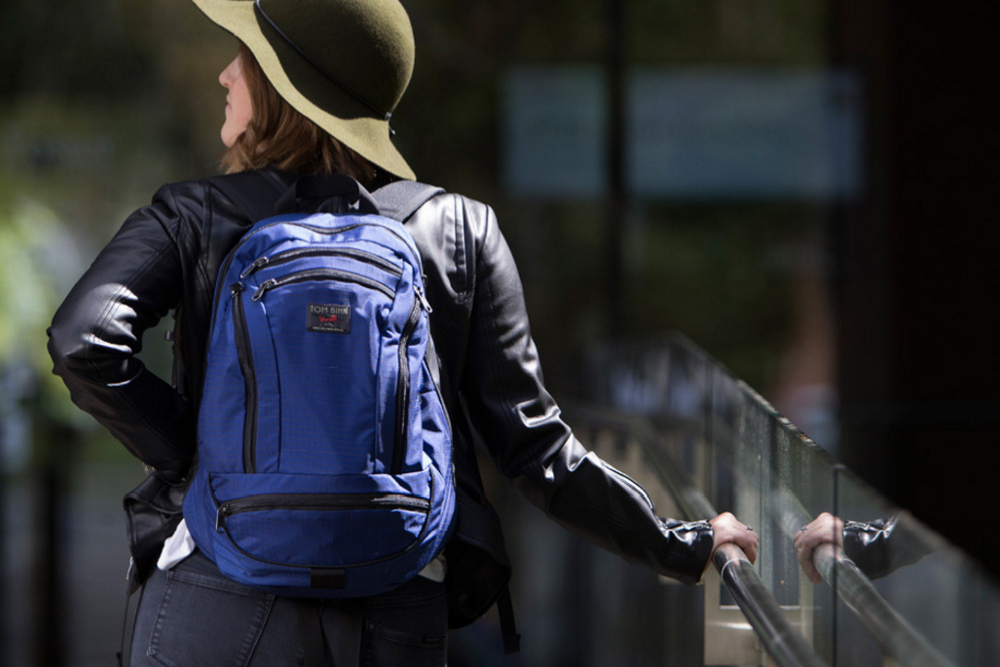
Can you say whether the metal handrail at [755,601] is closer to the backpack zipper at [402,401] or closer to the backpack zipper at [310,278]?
the backpack zipper at [402,401]

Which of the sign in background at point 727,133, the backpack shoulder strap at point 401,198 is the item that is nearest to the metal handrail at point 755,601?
the backpack shoulder strap at point 401,198

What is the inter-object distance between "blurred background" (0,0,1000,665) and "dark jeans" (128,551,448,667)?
4.70 meters

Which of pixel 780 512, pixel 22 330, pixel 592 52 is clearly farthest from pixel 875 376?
pixel 780 512

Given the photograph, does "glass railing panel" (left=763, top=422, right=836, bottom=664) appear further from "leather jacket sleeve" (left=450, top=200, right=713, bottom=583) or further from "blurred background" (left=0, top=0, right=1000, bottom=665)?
"blurred background" (left=0, top=0, right=1000, bottom=665)

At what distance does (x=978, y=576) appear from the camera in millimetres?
1049

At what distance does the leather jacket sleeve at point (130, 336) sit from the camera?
1.54 metres

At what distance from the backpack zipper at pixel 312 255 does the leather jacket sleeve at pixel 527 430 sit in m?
0.23

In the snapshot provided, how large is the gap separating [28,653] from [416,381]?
17.0 feet

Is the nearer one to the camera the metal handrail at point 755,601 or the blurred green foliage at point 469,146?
the metal handrail at point 755,601

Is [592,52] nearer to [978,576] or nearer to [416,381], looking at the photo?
[416,381]

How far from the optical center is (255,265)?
1514 mm

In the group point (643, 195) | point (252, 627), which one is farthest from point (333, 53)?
point (643, 195)

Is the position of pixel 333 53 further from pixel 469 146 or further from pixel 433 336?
pixel 469 146

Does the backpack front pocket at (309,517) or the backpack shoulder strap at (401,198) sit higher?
the backpack shoulder strap at (401,198)
